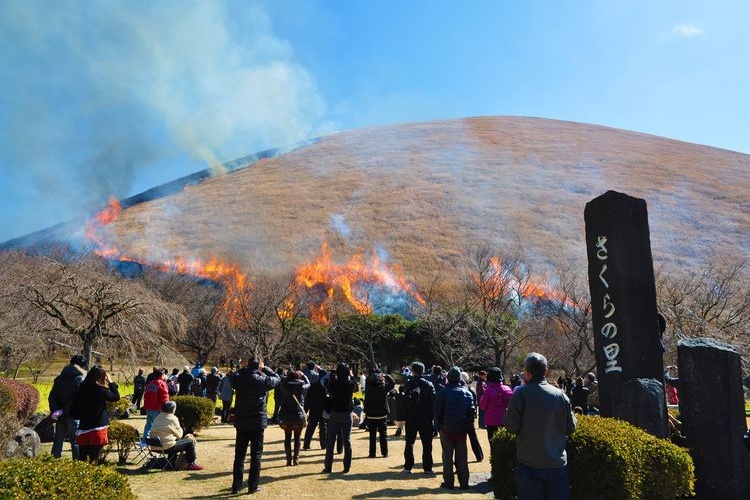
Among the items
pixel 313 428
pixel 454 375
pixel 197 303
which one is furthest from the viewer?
pixel 197 303

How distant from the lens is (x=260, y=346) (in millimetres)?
34969

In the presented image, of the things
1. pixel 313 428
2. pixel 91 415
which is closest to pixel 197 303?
pixel 313 428

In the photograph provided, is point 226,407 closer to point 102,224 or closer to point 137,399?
point 137,399

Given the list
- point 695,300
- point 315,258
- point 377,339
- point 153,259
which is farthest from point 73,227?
point 695,300

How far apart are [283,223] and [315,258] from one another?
11.1m

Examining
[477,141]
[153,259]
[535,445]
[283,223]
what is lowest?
[535,445]

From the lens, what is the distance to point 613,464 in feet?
18.0

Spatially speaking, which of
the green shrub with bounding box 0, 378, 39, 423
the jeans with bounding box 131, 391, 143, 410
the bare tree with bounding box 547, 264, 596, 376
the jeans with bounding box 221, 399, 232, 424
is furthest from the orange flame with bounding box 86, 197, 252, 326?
the green shrub with bounding box 0, 378, 39, 423

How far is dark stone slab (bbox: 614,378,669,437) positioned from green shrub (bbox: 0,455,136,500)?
21.3 ft

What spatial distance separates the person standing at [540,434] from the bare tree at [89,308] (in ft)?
61.6

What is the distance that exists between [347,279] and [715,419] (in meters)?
43.6

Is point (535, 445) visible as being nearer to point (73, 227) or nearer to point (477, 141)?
point (73, 227)

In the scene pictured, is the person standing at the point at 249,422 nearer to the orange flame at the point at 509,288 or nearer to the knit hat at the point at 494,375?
the knit hat at the point at 494,375

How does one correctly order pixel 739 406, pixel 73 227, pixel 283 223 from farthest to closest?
pixel 73 227 → pixel 283 223 → pixel 739 406
